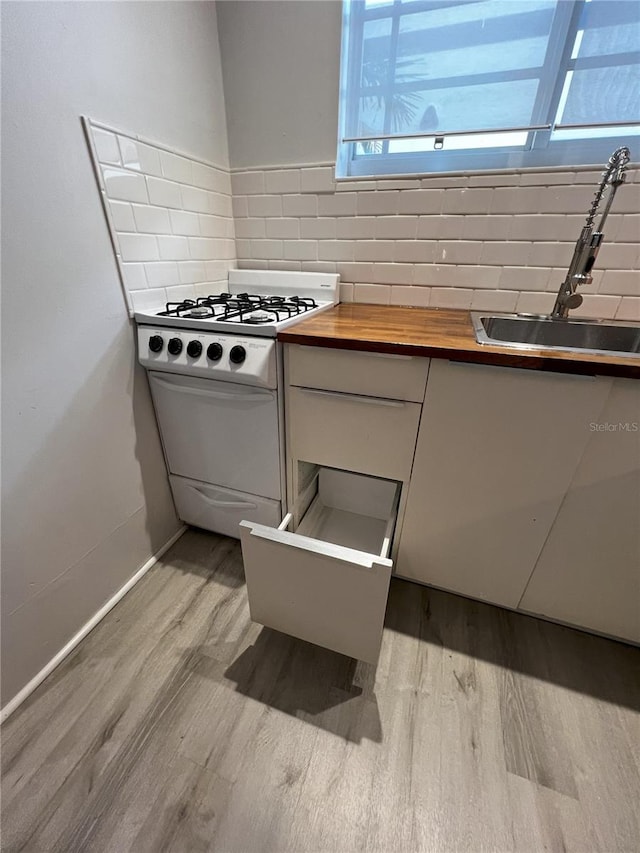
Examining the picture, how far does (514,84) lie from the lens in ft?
3.89

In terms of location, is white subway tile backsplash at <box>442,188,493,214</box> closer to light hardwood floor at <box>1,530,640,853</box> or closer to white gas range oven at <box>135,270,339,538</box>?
white gas range oven at <box>135,270,339,538</box>

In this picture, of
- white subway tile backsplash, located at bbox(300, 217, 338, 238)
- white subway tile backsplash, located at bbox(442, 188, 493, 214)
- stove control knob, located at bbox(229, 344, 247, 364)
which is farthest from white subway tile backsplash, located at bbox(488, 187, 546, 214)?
stove control knob, located at bbox(229, 344, 247, 364)

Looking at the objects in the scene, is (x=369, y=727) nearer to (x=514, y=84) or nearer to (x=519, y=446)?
(x=519, y=446)

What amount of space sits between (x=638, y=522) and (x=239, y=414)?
47.1 inches

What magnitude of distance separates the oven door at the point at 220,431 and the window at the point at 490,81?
3.74ft

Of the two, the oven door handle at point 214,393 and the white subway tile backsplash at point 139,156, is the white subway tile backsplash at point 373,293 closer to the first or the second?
the oven door handle at point 214,393

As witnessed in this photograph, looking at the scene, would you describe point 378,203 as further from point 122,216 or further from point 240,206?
point 122,216

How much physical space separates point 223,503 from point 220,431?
33cm

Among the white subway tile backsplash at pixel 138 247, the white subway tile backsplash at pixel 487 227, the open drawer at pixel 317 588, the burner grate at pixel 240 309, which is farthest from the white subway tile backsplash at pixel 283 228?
the open drawer at pixel 317 588

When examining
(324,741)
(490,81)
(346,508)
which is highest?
(490,81)

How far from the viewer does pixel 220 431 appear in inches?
48.1

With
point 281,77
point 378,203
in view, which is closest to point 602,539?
point 378,203

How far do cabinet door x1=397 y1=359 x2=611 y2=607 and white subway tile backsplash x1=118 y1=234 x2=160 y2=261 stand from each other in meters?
1.01

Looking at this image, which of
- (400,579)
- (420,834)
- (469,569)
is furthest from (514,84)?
(420,834)
